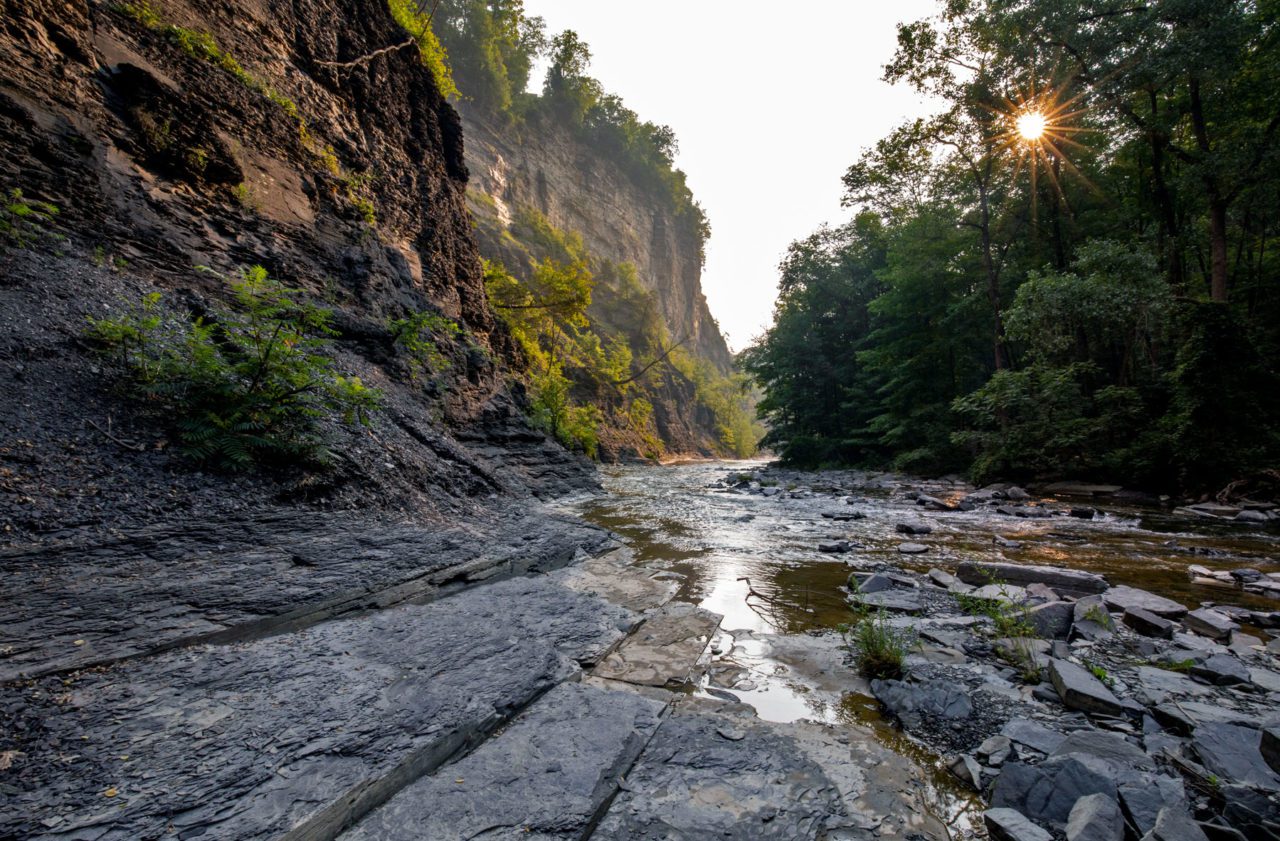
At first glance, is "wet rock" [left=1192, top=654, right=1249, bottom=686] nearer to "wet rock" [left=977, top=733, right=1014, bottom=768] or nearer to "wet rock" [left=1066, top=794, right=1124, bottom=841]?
"wet rock" [left=977, top=733, right=1014, bottom=768]

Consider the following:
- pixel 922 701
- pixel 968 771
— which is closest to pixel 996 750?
pixel 968 771

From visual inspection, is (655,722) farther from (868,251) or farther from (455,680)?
(868,251)

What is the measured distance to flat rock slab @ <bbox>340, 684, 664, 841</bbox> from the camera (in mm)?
1338

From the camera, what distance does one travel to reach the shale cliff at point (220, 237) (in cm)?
325

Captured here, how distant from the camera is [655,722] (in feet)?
6.52

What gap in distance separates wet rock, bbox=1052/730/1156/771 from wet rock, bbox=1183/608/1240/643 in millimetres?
2024

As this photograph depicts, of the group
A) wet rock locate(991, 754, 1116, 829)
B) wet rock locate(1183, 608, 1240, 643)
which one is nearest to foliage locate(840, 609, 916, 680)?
wet rock locate(991, 754, 1116, 829)

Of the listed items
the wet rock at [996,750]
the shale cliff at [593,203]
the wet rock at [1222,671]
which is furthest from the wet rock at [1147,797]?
the shale cliff at [593,203]

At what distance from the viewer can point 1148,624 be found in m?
3.04

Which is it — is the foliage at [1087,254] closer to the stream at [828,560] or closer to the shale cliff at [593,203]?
the stream at [828,560]

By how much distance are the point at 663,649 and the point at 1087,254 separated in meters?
15.2

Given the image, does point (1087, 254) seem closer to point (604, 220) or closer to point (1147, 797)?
point (1147, 797)

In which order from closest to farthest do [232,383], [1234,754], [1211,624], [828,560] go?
[1234,754], [1211,624], [232,383], [828,560]

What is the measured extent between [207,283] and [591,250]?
42.8 m
